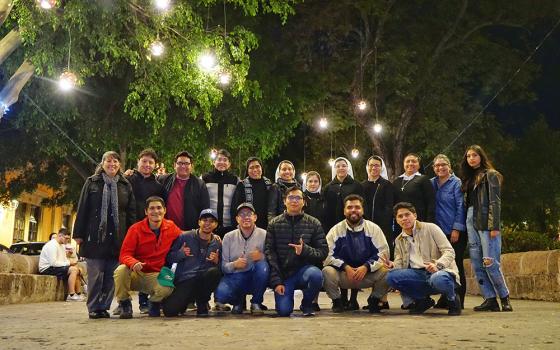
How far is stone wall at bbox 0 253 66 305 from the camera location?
31.5 feet

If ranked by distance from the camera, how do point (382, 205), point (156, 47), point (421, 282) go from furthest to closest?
point (156, 47) < point (382, 205) < point (421, 282)

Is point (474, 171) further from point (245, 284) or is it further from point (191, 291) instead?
point (191, 291)

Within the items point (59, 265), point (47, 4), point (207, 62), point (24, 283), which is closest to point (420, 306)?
point (24, 283)

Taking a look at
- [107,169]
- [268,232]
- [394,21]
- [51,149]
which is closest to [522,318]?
[268,232]

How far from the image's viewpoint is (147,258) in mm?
7238

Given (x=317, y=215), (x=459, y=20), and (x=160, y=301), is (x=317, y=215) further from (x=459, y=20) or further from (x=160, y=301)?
(x=459, y=20)

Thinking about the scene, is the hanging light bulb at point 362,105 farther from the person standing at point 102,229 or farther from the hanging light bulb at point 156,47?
the person standing at point 102,229

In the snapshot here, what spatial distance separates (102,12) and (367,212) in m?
6.48

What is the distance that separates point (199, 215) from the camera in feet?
26.1

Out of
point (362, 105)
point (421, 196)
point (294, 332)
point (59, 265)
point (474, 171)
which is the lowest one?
point (294, 332)

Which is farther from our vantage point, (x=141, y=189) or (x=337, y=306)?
(x=141, y=189)

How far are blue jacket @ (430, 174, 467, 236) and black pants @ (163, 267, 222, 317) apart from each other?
10.1 ft

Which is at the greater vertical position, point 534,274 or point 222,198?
point 222,198

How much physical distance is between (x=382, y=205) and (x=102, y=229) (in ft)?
12.7
